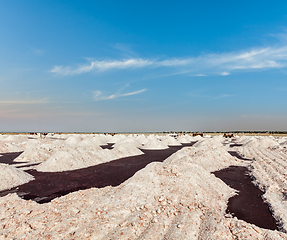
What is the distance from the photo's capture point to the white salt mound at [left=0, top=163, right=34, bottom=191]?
34.7ft

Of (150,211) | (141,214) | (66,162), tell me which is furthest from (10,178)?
(150,211)

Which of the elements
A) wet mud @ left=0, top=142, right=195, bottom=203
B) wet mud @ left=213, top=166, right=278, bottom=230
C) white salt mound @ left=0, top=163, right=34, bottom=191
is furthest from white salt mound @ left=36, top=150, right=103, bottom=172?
wet mud @ left=213, top=166, right=278, bottom=230

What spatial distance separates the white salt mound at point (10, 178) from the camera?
10584mm

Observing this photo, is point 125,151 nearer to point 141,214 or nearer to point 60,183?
point 60,183

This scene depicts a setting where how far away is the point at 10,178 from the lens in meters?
11.1

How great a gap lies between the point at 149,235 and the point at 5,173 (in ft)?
34.2

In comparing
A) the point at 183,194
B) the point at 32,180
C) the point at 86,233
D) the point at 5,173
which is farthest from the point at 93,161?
the point at 86,233

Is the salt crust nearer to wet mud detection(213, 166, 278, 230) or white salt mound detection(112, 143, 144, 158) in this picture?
wet mud detection(213, 166, 278, 230)

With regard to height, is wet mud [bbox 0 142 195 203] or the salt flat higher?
the salt flat

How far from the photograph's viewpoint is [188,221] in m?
5.75

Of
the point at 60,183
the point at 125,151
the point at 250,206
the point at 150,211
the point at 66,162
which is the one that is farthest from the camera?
the point at 125,151

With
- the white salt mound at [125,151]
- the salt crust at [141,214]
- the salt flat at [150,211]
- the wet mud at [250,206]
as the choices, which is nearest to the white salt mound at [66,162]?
the salt flat at [150,211]

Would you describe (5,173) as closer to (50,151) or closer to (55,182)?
(55,182)

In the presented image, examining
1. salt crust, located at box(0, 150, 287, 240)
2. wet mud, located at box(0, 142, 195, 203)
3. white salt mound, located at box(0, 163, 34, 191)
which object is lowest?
wet mud, located at box(0, 142, 195, 203)
